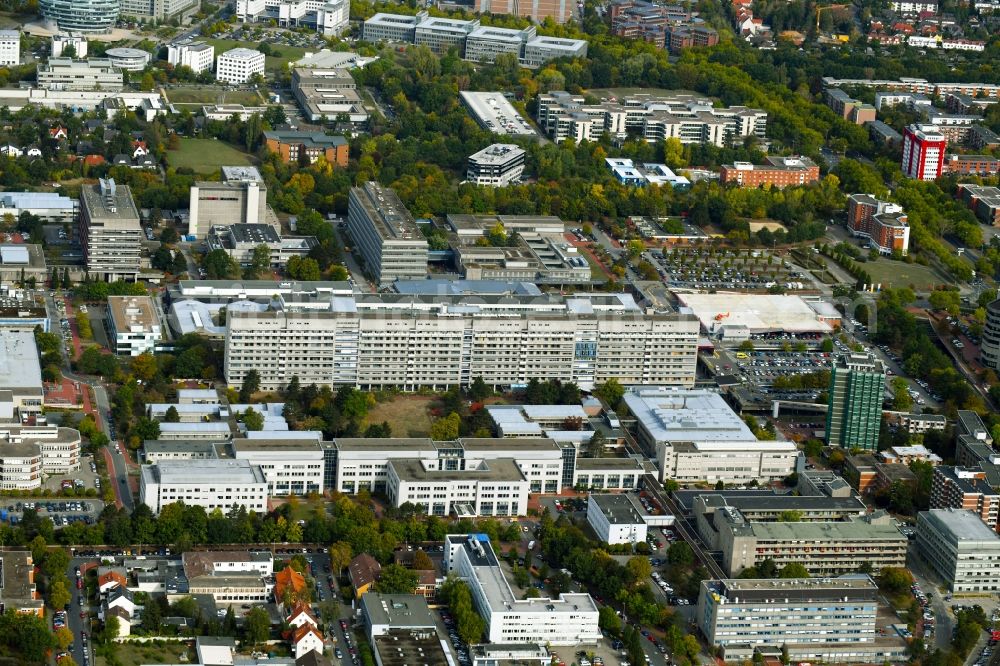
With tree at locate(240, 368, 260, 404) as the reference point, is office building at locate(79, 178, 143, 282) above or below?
above

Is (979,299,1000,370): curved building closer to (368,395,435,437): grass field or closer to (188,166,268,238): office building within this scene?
(368,395,435,437): grass field

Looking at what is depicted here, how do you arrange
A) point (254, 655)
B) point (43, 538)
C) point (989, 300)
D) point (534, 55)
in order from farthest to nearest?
point (534, 55), point (989, 300), point (43, 538), point (254, 655)

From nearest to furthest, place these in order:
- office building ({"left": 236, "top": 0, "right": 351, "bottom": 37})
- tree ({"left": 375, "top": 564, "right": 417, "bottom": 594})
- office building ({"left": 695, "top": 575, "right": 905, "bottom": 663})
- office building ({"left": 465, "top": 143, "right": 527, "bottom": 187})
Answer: office building ({"left": 695, "top": 575, "right": 905, "bottom": 663}) → tree ({"left": 375, "top": 564, "right": 417, "bottom": 594}) → office building ({"left": 465, "top": 143, "right": 527, "bottom": 187}) → office building ({"left": 236, "top": 0, "right": 351, "bottom": 37})

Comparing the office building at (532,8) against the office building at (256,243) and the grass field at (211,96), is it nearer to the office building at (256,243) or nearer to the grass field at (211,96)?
the grass field at (211,96)

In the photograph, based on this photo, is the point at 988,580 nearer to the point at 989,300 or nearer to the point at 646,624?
the point at 646,624

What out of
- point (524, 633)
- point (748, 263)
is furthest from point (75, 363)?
point (748, 263)

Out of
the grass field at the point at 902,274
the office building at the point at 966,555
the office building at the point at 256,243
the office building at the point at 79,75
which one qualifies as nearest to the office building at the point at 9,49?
the office building at the point at 79,75

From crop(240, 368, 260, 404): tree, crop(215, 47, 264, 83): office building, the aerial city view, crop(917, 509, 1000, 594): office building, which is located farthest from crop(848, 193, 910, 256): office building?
crop(215, 47, 264, 83): office building
